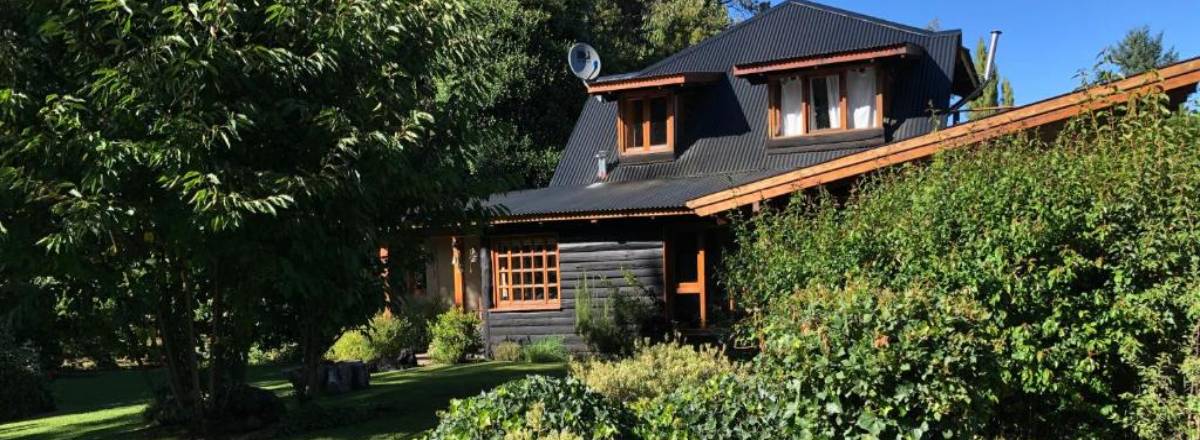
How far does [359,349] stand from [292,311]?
7949 mm

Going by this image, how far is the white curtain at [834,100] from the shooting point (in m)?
17.2

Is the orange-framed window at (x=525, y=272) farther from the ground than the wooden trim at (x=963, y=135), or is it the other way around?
the wooden trim at (x=963, y=135)

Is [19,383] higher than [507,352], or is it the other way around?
[19,383]

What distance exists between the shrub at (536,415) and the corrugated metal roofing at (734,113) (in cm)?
906

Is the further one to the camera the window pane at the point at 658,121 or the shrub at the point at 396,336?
the window pane at the point at 658,121

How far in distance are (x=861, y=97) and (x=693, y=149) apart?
3382 mm

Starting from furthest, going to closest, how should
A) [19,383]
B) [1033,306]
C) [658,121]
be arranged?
[658,121]
[19,383]
[1033,306]

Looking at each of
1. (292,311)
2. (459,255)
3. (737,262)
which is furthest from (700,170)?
(292,311)

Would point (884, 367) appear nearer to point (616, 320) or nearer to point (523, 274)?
point (616, 320)

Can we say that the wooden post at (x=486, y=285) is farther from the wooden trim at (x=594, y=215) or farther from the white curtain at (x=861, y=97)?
the white curtain at (x=861, y=97)

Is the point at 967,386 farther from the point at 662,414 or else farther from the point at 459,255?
the point at 459,255

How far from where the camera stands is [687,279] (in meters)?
17.5

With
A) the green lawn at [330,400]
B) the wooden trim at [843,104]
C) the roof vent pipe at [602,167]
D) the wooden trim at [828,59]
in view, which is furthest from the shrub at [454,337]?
the wooden trim at [843,104]

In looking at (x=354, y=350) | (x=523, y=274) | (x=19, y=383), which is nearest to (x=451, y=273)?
(x=523, y=274)
